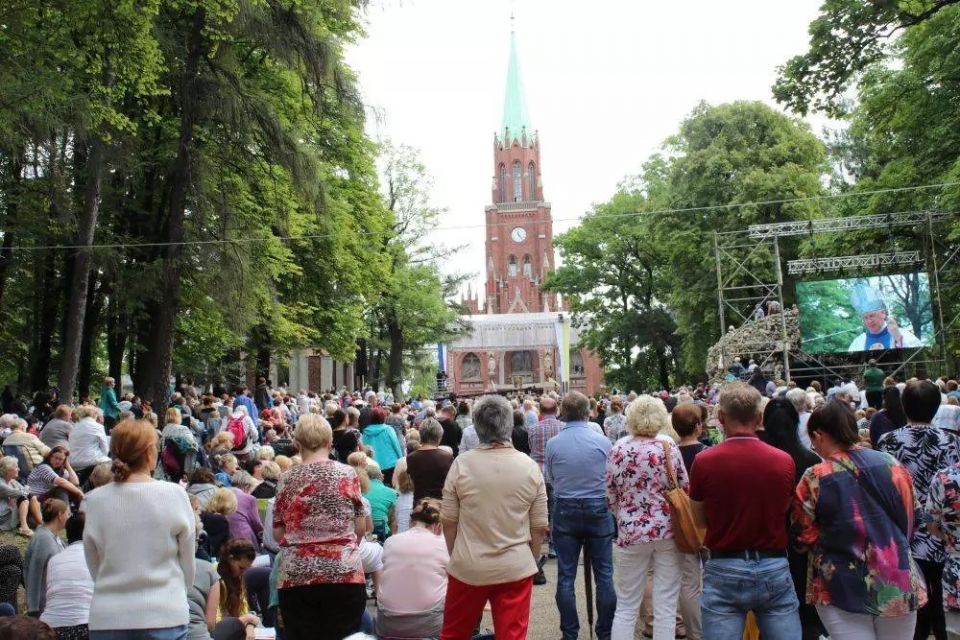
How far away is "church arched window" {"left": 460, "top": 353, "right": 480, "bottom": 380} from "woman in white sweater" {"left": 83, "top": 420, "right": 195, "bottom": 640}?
8631cm

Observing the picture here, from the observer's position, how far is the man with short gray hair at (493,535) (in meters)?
4.79

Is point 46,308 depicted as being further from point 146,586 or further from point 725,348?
point 146,586

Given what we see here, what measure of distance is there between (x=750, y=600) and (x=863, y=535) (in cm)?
62

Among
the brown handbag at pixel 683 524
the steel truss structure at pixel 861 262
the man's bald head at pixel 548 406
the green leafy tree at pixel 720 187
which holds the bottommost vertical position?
the brown handbag at pixel 683 524

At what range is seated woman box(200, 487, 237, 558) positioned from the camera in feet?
24.2

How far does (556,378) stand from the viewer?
274ft

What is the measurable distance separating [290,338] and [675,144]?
67.5ft

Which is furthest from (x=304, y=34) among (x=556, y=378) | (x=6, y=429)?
(x=556, y=378)

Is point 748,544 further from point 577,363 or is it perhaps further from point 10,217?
point 577,363

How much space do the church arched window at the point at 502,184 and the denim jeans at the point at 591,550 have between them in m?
93.8

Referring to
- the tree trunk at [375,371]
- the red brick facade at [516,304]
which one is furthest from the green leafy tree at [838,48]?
the red brick facade at [516,304]

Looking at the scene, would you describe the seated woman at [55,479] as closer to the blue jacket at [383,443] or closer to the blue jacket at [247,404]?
the blue jacket at [383,443]

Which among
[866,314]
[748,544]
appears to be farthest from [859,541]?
[866,314]

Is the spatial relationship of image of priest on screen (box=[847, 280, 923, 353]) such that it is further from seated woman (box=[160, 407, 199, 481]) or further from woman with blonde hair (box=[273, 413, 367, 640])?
woman with blonde hair (box=[273, 413, 367, 640])
